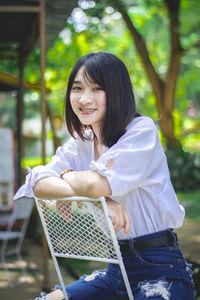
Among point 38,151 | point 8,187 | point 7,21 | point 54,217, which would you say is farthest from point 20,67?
point 38,151

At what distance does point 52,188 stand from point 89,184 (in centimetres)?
16

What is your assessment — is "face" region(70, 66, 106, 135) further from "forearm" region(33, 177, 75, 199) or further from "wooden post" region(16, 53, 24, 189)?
"wooden post" region(16, 53, 24, 189)

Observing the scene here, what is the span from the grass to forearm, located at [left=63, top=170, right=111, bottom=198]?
5941 millimetres

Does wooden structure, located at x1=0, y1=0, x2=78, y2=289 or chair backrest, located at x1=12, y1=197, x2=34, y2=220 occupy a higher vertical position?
wooden structure, located at x1=0, y1=0, x2=78, y2=289

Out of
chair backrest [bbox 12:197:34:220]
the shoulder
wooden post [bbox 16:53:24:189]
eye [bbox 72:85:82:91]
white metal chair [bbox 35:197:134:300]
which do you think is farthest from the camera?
wooden post [bbox 16:53:24:189]

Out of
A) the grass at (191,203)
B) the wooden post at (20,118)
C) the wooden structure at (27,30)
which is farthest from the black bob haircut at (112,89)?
the grass at (191,203)

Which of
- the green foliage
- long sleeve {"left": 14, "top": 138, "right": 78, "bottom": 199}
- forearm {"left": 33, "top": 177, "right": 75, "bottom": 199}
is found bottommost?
the green foliage

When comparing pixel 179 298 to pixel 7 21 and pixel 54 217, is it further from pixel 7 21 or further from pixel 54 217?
pixel 7 21

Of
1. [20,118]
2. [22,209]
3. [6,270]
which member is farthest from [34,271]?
[20,118]

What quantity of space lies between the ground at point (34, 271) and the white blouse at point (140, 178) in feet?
7.94

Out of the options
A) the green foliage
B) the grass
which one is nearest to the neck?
the grass

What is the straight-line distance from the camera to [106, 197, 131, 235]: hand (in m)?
1.30

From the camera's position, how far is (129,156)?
1308 mm

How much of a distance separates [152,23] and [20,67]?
818cm
